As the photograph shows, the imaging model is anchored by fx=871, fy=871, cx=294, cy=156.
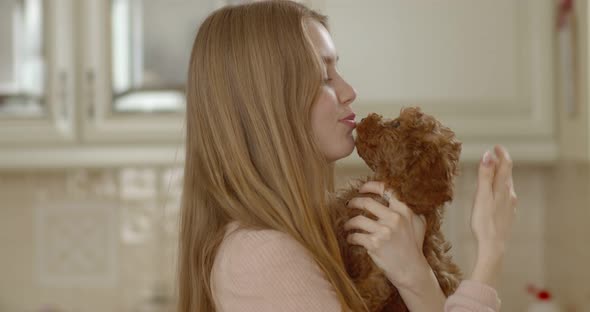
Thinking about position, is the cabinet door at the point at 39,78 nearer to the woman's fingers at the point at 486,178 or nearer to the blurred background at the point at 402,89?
the blurred background at the point at 402,89

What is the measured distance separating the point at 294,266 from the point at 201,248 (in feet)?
0.56

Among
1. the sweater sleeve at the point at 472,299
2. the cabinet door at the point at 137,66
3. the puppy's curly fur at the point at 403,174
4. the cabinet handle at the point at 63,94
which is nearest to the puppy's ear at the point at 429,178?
the puppy's curly fur at the point at 403,174

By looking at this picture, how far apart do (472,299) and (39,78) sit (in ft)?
5.24

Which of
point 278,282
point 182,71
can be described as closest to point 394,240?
point 278,282

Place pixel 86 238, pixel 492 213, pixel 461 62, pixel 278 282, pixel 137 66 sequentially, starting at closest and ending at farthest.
A: pixel 278 282
pixel 492 213
pixel 461 62
pixel 137 66
pixel 86 238

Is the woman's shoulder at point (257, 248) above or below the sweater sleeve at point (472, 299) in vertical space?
above

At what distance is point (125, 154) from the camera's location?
228cm

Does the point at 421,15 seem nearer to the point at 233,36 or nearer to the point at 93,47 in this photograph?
the point at 93,47

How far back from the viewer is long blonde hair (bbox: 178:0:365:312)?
1083 millimetres

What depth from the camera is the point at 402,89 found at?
218 centimetres

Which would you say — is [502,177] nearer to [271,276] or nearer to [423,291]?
[423,291]

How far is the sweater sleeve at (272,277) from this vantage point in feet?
3.33

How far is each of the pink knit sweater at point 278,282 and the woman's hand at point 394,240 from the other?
0.06 meters

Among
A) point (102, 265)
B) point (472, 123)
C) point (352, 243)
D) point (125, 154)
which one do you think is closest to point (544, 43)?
point (472, 123)
